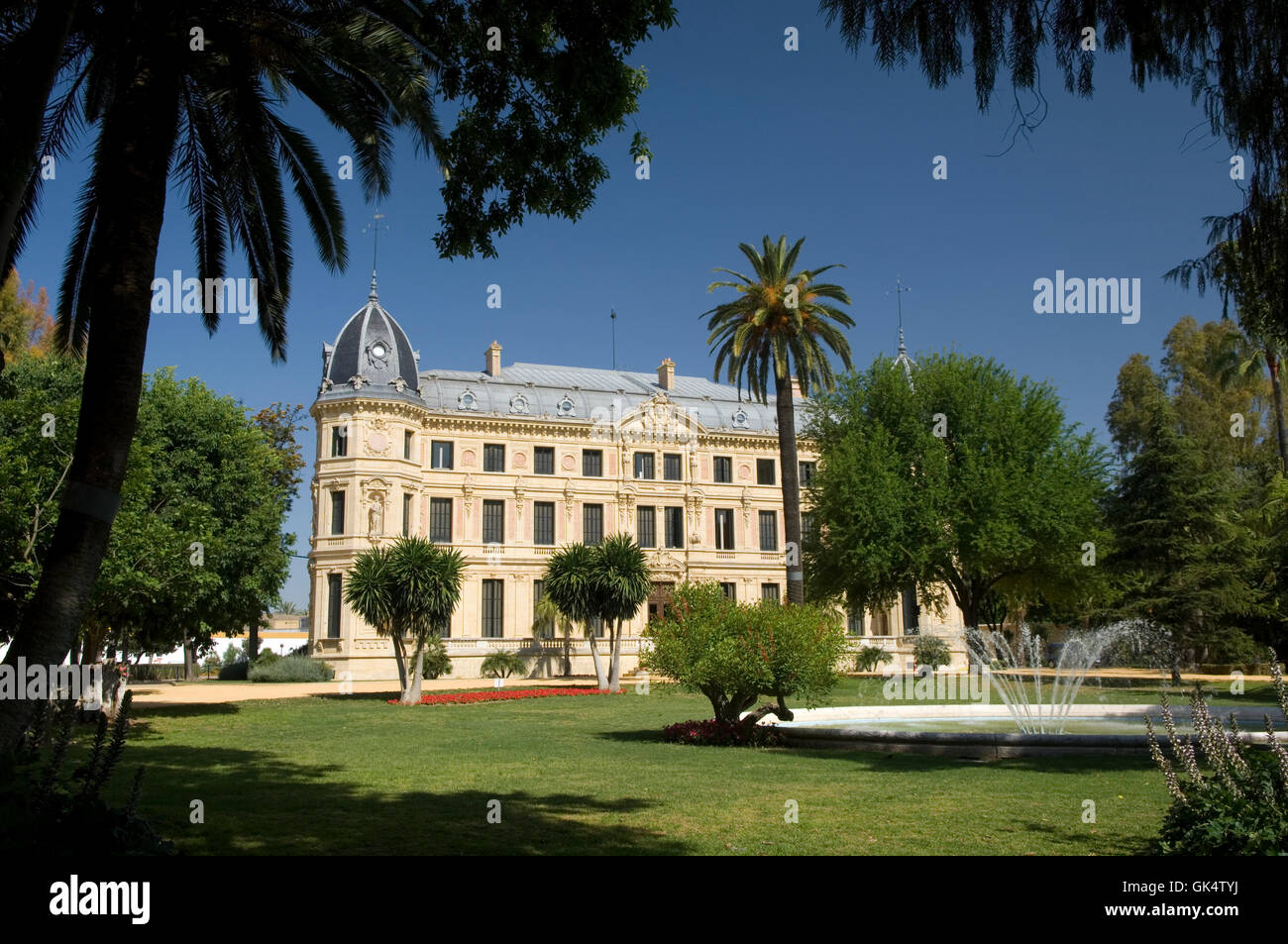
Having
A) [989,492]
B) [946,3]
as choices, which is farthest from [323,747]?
[989,492]

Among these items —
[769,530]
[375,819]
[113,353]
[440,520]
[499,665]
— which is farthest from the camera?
[769,530]

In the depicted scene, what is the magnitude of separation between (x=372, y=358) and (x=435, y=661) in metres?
15.1

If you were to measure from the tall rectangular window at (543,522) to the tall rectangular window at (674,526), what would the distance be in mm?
6196

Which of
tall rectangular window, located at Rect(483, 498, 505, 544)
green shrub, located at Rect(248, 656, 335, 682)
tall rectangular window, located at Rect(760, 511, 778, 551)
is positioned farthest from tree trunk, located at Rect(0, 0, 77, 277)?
tall rectangular window, located at Rect(760, 511, 778, 551)

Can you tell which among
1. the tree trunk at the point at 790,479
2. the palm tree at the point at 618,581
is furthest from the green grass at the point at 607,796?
the palm tree at the point at 618,581

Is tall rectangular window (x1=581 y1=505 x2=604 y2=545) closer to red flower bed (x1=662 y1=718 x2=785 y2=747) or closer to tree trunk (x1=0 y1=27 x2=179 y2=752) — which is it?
red flower bed (x1=662 y1=718 x2=785 y2=747)

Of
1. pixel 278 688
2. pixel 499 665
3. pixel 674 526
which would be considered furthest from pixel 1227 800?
pixel 674 526

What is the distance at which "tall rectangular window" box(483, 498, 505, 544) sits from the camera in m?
49.9

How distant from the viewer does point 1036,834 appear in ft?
29.5

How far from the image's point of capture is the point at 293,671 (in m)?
42.9

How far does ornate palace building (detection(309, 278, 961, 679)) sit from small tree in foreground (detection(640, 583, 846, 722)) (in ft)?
96.9

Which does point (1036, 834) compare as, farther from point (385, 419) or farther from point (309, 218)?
point (385, 419)

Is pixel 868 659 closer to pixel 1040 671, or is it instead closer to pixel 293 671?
pixel 1040 671

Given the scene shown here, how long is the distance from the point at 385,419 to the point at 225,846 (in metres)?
39.6
